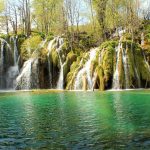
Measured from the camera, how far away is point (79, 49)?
6134cm

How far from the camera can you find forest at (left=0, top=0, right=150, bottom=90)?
51375 millimetres

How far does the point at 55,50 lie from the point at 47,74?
4533 mm

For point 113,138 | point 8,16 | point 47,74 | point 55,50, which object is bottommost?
point 113,138

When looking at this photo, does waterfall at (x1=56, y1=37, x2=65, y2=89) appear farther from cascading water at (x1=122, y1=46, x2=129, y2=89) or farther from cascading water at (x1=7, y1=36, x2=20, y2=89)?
cascading water at (x1=122, y1=46, x2=129, y2=89)

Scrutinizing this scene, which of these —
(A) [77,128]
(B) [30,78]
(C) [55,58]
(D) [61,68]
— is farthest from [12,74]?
(A) [77,128]

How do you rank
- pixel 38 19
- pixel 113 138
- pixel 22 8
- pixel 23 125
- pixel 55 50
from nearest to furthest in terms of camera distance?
1. pixel 113 138
2. pixel 23 125
3. pixel 55 50
4. pixel 22 8
5. pixel 38 19

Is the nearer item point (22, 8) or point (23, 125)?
point (23, 125)

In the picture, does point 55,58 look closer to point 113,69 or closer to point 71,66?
point 71,66

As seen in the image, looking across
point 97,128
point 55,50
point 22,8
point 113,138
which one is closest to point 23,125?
point 97,128

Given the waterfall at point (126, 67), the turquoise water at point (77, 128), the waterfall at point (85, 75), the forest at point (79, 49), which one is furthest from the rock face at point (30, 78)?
the turquoise water at point (77, 128)

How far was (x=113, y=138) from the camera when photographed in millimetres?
15961

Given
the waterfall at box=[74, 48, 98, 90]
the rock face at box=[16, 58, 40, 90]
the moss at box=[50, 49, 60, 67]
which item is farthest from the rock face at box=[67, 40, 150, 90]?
the rock face at box=[16, 58, 40, 90]

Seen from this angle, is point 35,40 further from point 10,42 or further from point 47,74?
point 47,74

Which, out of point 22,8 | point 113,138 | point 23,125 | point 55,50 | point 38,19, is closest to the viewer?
point 113,138
